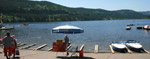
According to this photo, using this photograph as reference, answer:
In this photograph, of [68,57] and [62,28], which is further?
[62,28]

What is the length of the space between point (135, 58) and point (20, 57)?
9557 millimetres

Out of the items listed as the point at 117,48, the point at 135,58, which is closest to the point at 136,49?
the point at 117,48

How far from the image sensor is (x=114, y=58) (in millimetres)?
15789

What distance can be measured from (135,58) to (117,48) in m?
11.5

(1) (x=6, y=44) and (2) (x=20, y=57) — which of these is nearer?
(1) (x=6, y=44)

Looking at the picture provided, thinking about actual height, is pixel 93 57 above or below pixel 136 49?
above

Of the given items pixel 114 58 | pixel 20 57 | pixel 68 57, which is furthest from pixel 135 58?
pixel 20 57

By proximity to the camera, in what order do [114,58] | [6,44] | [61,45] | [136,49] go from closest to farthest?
[6,44], [114,58], [61,45], [136,49]

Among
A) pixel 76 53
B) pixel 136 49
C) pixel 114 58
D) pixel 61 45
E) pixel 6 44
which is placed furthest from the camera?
pixel 136 49

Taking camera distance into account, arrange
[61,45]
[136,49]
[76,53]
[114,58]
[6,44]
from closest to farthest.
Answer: [6,44] < [114,58] < [61,45] < [76,53] < [136,49]

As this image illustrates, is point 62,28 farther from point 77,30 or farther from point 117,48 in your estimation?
point 117,48

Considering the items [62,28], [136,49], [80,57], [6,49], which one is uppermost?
[62,28]

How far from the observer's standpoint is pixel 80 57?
16266 mm

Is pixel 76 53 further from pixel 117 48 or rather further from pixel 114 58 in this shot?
pixel 117 48
